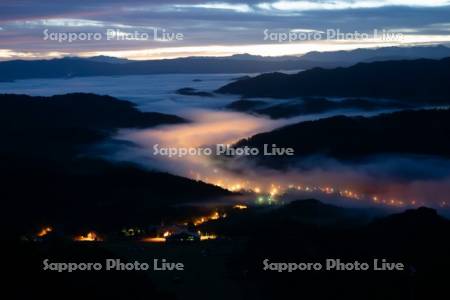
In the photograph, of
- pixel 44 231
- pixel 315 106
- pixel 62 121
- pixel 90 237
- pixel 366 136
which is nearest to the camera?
pixel 90 237

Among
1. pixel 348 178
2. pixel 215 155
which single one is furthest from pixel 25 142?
pixel 348 178

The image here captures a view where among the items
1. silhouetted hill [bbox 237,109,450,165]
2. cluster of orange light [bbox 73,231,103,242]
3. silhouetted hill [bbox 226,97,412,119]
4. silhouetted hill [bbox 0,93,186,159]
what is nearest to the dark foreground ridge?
silhouetted hill [bbox 0,93,186,159]

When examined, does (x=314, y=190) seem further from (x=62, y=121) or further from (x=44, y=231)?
(x=62, y=121)

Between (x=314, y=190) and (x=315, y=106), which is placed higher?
(x=315, y=106)

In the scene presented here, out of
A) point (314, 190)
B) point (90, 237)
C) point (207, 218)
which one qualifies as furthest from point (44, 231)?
point (314, 190)

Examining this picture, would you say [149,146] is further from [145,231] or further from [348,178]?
[145,231]

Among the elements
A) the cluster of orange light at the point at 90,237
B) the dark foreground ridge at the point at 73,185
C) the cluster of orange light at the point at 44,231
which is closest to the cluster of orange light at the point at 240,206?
the dark foreground ridge at the point at 73,185

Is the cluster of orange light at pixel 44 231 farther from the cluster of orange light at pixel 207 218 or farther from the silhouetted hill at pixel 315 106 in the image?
the silhouetted hill at pixel 315 106
